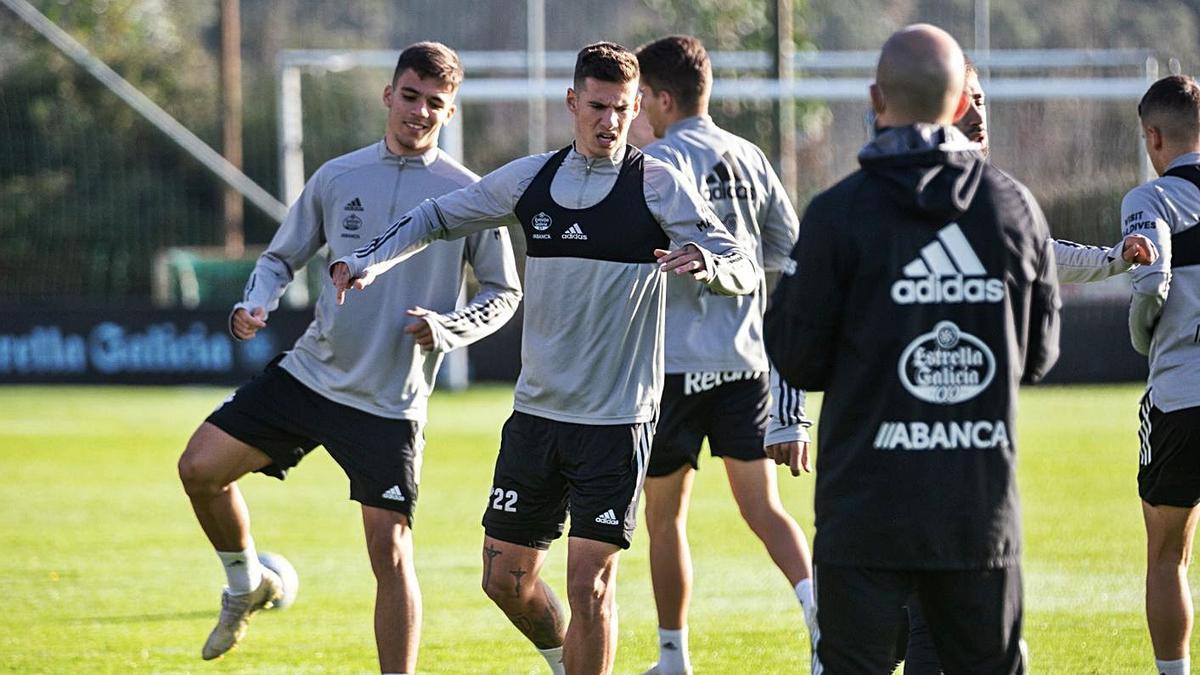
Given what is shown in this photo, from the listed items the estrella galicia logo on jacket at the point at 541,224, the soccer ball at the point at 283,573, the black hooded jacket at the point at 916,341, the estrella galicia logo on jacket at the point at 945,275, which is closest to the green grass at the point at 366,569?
the soccer ball at the point at 283,573

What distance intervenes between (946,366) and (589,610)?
1.82 metres

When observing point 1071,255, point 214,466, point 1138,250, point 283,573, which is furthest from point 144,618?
point 1138,250

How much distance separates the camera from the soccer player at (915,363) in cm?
399

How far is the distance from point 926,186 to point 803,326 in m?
0.44

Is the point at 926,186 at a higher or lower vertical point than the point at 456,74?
lower

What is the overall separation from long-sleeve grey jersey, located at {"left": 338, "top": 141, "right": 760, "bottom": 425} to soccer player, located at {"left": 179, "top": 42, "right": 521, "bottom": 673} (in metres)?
0.53

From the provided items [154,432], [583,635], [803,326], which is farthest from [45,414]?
[803,326]

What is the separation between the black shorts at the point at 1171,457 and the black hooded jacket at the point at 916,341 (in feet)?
6.08

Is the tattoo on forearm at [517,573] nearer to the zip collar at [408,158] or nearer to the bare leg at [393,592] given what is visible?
the bare leg at [393,592]

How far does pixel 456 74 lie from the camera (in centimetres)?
636

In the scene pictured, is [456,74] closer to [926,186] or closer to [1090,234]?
[926,186]

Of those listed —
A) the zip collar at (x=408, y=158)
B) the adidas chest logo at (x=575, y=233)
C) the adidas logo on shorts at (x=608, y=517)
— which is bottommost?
the adidas logo on shorts at (x=608, y=517)

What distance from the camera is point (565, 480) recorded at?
5641mm

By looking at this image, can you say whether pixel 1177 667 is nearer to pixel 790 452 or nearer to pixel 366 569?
pixel 790 452
